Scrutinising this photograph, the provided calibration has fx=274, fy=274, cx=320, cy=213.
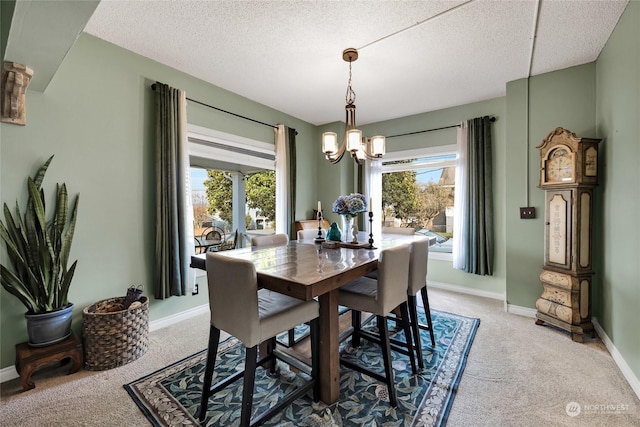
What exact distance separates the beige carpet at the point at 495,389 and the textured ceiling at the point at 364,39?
2621 mm

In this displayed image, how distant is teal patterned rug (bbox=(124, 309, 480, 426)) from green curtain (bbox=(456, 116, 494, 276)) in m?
1.58

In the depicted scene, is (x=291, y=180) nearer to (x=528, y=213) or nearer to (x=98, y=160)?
(x=98, y=160)

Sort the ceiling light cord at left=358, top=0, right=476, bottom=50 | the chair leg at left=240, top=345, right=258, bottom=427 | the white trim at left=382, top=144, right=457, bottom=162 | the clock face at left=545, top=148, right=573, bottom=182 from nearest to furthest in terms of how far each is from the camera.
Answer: the chair leg at left=240, top=345, right=258, bottom=427
the ceiling light cord at left=358, top=0, right=476, bottom=50
the clock face at left=545, top=148, right=573, bottom=182
the white trim at left=382, top=144, right=457, bottom=162

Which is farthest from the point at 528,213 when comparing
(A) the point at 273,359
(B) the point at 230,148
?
(B) the point at 230,148

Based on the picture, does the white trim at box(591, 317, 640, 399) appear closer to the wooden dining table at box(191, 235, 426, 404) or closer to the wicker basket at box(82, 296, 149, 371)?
the wooden dining table at box(191, 235, 426, 404)

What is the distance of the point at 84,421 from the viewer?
1582 millimetres

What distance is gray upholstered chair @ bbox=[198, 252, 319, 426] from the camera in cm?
139

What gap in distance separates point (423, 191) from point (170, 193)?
140 inches

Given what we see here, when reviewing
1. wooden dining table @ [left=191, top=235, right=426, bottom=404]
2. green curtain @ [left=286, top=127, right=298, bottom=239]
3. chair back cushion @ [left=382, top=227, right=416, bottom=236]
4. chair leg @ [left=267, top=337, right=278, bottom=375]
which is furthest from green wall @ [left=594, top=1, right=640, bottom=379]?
green curtain @ [left=286, top=127, right=298, bottom=239]

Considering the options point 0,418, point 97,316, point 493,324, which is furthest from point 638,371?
point 0,418

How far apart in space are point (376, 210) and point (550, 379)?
3061 millimetres

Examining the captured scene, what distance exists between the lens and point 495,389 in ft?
5.96

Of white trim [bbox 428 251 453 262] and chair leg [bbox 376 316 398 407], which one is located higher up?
white trim [bbox 428 251 453 262]

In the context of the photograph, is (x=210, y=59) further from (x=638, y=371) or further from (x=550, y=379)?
(x=638, y=371)
